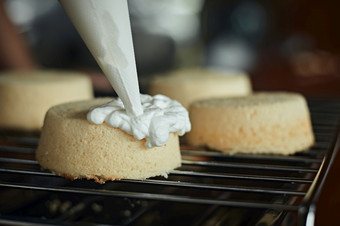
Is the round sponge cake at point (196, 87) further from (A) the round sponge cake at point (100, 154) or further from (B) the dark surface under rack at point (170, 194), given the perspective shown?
(A) the round sponge cake at point (100, 154)

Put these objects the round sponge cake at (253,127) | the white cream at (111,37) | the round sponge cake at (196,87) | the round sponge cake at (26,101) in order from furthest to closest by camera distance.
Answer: the round sponge cake at (196,87) → the round sponge cake at (26,101) → the round sponge cake at (253,127) → the white cream at (111,37)

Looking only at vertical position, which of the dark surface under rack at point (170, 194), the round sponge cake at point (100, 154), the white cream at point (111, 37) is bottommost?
the dark surface under rack at point (170, 194)

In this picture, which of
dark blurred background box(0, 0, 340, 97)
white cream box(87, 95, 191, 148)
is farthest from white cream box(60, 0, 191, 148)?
dark blurred background box(0, 0, 340, 97)

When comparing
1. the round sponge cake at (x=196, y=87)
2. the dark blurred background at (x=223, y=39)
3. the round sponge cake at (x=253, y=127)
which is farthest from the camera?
the dark blurred background at (x=223, y=39)

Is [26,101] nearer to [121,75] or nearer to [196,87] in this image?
[196,87]

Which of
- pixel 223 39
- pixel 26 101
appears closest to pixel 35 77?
pixel 26 101

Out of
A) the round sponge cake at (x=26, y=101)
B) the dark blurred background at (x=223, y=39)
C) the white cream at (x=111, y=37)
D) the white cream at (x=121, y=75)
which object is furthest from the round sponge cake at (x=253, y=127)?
the dark blurred background at (x=223, y=39)

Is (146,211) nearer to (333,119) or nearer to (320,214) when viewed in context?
(320,214)

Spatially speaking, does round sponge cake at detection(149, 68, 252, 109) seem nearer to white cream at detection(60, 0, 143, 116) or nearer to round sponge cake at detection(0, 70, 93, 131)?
round sponge cake at detection(0, 70, 93, 131)
